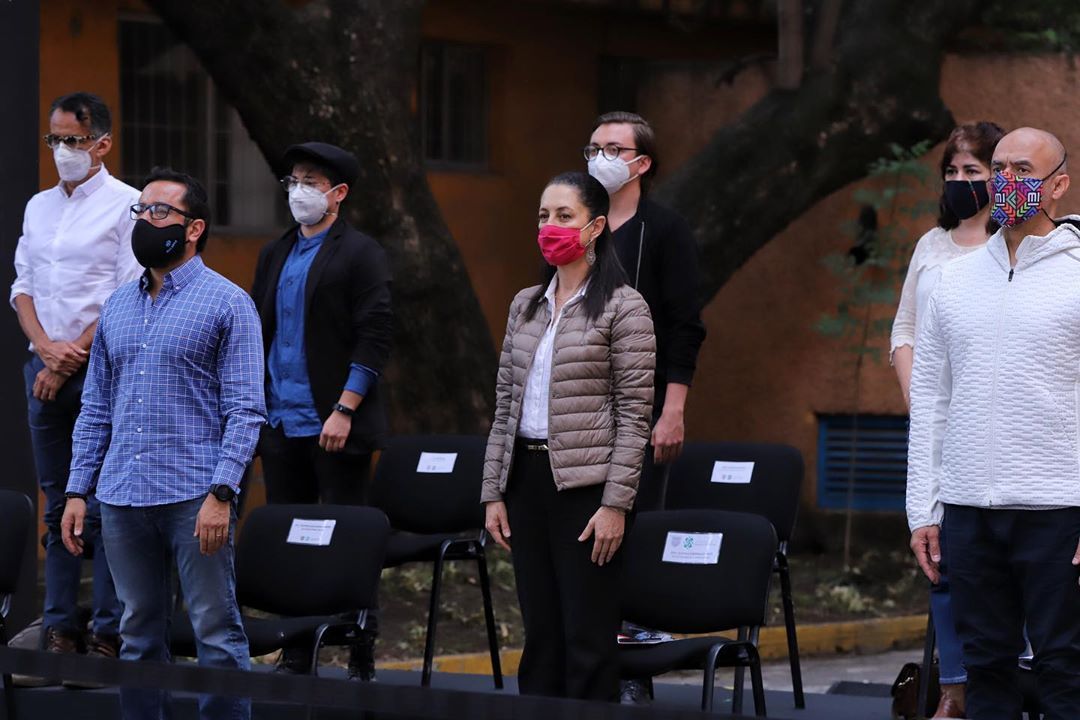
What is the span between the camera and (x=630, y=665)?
18.5 ft

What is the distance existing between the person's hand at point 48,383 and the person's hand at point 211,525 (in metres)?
1.41

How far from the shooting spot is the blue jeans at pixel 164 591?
5609 mm

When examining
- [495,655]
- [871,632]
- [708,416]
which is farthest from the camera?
[708,416]

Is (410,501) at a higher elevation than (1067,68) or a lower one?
lower

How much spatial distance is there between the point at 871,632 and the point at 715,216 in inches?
108

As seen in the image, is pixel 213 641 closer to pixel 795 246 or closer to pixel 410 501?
pixel 410 501

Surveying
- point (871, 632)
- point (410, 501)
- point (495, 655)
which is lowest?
point (871, 632)

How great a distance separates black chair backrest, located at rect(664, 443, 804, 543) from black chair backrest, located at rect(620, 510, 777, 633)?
879 millimetres

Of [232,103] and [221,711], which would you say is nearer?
[221,711]

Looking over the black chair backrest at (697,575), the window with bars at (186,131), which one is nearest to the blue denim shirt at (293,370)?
the black chair backrest at (697,575)

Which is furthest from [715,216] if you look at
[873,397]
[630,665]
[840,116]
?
[630,665]

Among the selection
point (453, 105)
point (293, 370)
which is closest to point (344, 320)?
point (293, 370)

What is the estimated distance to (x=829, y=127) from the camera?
36.8 ft

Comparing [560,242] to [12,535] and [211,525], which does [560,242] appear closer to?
[211,525]
